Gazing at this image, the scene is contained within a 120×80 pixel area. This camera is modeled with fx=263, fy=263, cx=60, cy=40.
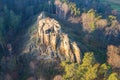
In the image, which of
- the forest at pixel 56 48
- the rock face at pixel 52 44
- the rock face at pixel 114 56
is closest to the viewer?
the forest at pixel 56 48

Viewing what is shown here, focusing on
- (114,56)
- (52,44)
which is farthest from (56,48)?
(114,56)

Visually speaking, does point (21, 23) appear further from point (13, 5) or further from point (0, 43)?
point (0, 43)

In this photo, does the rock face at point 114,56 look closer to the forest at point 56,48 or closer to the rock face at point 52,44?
the forest at point 56,48

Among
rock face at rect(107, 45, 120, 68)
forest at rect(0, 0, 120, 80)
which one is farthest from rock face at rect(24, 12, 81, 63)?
rock face at rect(107, 45, 120, 68)

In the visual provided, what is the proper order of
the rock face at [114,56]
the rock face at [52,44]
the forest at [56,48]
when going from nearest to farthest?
the forest at [56,48], the rock face at [114,56], the rock face at [52,44]

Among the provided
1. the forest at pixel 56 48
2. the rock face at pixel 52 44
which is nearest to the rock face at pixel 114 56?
the forest at pixel 56 48

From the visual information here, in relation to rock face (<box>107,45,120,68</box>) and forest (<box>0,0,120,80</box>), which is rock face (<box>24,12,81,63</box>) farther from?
rock face (<box>107,45,120,68</box>)

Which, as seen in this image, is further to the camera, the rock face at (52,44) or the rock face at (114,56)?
the rock face at (52,44)
